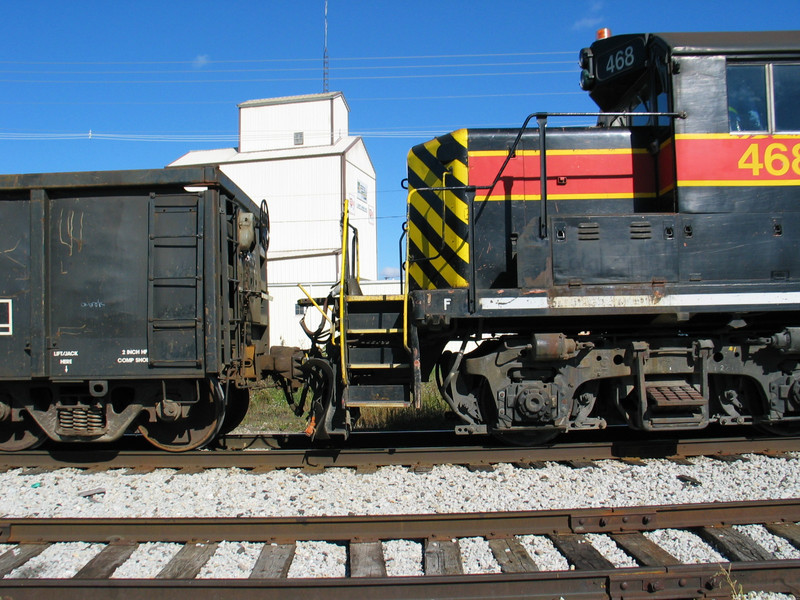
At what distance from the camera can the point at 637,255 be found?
531 centimetres

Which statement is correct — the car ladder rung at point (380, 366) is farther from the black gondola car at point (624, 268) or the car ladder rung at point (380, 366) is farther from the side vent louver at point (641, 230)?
the side vent louver at point (641, 230)

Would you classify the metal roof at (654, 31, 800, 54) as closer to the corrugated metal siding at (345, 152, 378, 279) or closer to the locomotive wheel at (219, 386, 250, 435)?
the locomotive wheel at (219, 386, 250, 435)

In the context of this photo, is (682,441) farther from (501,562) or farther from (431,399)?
(431,399)

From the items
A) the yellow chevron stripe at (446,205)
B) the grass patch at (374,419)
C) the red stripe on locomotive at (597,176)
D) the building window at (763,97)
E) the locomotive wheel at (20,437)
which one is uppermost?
the building window at (763,97)

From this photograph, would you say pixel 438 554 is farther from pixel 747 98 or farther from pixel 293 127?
pixel 293 127

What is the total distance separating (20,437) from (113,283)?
225 centimetres

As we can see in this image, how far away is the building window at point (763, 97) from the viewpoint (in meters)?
5.37

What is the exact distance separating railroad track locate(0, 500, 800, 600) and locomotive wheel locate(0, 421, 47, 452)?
241cm

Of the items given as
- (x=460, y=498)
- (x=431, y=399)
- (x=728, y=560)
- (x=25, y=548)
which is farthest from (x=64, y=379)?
(x=728, y=560)

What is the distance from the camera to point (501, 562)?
361 centimetres

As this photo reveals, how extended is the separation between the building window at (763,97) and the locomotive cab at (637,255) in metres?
0.01

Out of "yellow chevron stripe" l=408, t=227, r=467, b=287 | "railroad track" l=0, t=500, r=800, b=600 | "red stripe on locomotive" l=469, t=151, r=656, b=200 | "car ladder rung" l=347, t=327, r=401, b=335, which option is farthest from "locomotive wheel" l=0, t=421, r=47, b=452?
"red stripe on locomotive" l=469, t=151, r=656, b=200

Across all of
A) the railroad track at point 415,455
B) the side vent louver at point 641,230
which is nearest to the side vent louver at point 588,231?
the side vent louver at point 641,230

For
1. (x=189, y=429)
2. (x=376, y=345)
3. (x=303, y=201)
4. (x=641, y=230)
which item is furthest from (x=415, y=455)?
(x=303, y=201)
